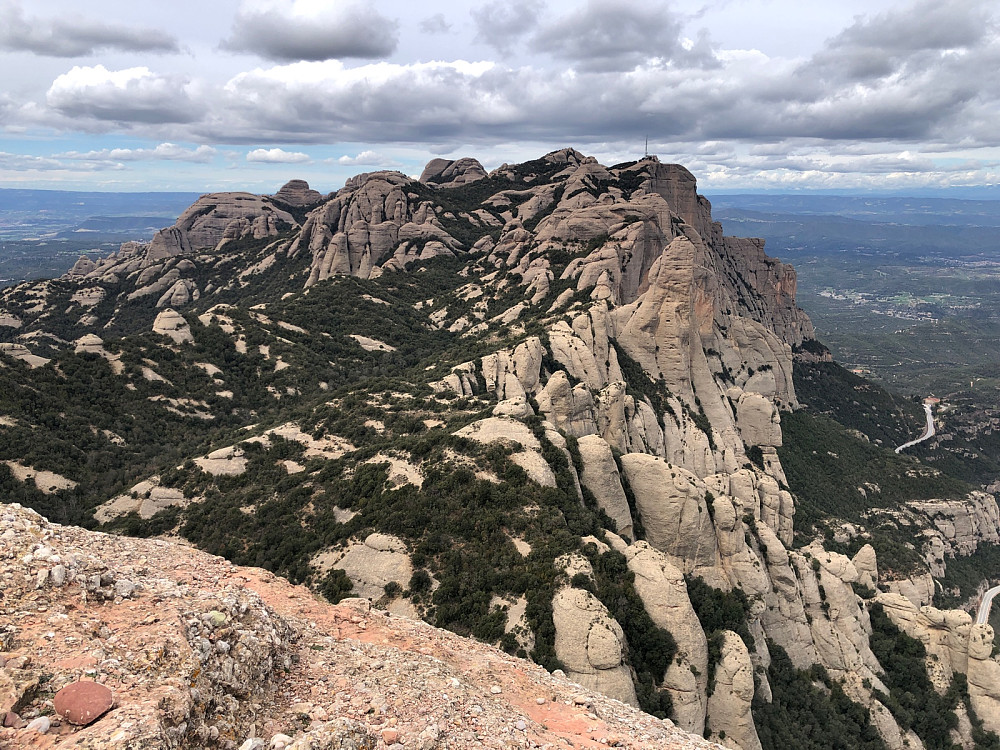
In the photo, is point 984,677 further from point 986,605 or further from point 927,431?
point 927,431

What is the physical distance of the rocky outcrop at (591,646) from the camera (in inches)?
877

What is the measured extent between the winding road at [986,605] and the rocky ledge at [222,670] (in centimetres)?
7969

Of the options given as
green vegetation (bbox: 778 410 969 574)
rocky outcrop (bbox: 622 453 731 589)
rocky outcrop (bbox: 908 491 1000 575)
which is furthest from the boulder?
rocky outcrop (bbox: 908 491 1000 575)

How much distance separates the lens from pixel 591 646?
22844mm

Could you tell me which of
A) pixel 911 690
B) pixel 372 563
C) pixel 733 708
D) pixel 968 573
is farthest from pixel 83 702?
pixel 968 573

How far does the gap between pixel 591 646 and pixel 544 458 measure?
13.5 m

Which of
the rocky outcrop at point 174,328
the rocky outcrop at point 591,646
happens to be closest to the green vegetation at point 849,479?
the rocky outcrop at point 591,646

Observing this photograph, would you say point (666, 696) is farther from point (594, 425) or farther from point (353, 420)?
point (353, 420)

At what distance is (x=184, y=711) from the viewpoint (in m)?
9.70

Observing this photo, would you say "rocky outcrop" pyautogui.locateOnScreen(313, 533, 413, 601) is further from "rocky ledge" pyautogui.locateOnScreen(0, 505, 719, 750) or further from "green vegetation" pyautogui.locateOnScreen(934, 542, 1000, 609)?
"green vegetation" pyautogui.locateOnScreen(934, 542, 1000, 609)

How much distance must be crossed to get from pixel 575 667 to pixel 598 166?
477 feet

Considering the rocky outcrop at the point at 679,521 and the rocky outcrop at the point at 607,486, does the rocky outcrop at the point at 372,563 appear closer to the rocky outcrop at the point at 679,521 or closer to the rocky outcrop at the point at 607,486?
the rocky outcrop at the point at 607,486

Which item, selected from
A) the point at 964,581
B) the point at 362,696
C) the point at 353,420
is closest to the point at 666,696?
the point at 362,696

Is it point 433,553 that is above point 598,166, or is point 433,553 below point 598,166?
below
